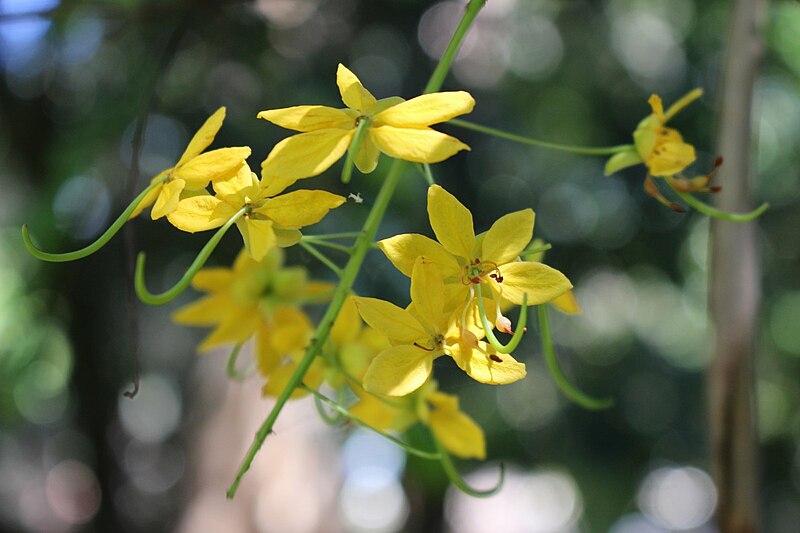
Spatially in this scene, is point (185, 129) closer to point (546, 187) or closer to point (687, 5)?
point (546, 187)

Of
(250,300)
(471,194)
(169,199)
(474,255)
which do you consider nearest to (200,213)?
(169,199)

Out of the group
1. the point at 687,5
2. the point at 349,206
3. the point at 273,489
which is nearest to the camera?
the point at 349,206

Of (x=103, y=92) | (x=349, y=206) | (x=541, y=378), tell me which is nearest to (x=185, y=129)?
(x=103, y=92)

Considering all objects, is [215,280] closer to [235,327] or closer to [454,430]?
[235,327]

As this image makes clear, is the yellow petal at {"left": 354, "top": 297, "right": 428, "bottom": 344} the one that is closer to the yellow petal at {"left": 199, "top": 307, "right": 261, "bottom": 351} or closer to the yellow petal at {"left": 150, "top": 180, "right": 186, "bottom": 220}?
the yellow petal at {"left": 150, "top": 180, "right": 186, "bottom": 220}

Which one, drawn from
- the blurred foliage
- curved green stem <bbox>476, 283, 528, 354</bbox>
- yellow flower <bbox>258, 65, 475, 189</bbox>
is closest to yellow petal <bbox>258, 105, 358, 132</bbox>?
yellow flower <bbox>258, 65, 475, 189</bbox>

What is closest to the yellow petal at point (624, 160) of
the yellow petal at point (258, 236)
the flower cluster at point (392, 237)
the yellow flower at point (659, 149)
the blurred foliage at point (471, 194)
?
the yellow flower at point (659, 149)
